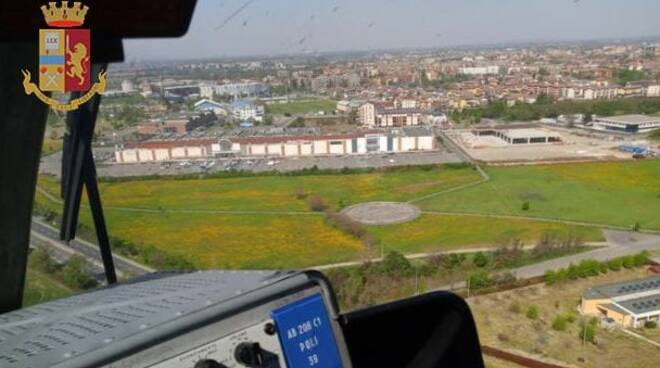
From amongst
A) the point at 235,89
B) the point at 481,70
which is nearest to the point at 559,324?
the point at 235,89

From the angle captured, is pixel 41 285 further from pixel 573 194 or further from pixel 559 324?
pixel 573 194

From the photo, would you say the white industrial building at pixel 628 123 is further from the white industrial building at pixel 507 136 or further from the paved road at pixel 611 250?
the paved road at pixel 611 250

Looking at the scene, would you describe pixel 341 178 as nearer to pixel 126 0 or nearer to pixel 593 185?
pixel 593 185

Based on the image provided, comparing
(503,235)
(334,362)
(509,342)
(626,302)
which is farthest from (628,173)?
(334,362)

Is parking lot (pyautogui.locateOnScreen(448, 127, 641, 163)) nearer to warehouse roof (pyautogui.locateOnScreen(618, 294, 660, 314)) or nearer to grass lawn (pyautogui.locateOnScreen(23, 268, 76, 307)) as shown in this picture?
warehouse roof (pyautogui.locateOnScreen(618, 294, 660, 314))

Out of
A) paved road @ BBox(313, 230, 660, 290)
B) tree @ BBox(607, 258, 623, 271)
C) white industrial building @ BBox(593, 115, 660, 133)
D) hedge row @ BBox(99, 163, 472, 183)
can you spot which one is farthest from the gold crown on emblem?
white industrial building @ BBox(593, 115, 660, 133)

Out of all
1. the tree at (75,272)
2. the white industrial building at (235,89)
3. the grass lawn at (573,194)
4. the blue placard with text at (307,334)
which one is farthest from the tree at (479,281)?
the blue placard with text at (307,334)
